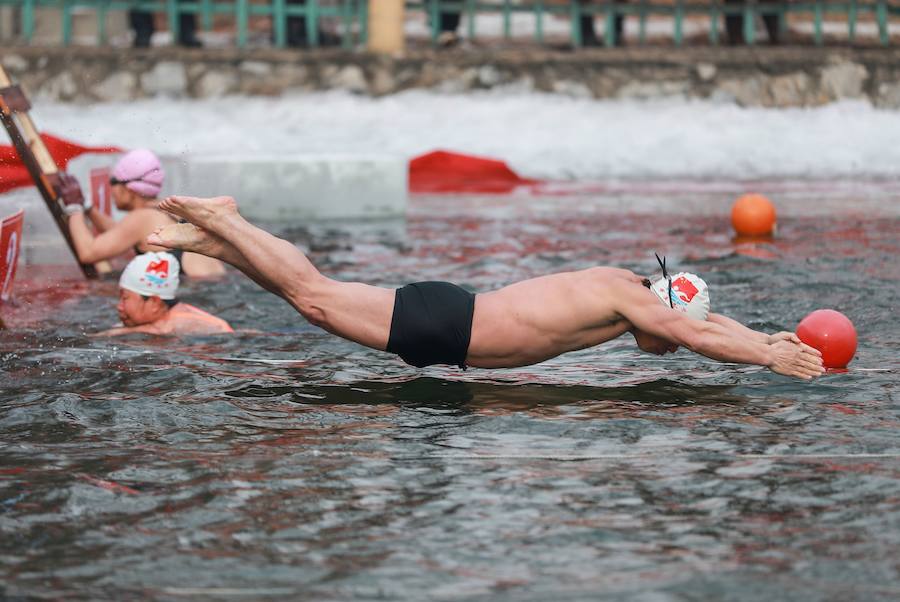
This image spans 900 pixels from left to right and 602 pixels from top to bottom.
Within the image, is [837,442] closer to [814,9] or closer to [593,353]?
[593,353]

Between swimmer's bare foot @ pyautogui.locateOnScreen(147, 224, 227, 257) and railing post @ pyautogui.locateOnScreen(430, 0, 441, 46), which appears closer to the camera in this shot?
swimmer's bare foot @ pyautogui.locateOnScreen(147, 224, 227, 257)

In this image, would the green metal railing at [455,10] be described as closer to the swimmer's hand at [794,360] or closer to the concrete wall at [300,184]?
the concrete wall at [300,184]

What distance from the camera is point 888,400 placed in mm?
7055

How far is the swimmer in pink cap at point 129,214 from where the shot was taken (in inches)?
416

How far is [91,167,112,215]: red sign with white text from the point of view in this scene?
1201cm

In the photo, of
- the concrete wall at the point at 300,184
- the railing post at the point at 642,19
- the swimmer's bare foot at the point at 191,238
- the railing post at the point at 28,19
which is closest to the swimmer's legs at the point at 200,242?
the swimmer's bare foot at the point at 191,238

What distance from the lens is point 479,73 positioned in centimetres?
1919

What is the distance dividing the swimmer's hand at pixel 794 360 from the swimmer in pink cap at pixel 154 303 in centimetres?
373

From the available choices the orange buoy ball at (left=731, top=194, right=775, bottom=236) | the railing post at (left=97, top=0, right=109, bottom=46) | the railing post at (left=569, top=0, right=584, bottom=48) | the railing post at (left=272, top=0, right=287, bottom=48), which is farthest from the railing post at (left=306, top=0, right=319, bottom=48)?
the orange buoy ball at (left=731, top=194, right=775, bottom=236)

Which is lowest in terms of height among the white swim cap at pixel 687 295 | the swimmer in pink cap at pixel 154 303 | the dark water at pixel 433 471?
the dark water at pixel 433 471

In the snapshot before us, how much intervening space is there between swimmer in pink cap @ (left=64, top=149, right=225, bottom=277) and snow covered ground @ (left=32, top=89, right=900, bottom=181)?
702 cm

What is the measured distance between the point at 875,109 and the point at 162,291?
42.4ft

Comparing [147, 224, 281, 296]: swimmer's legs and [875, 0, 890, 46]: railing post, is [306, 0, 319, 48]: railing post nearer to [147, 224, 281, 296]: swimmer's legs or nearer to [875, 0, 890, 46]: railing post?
[875, 0, 890, 46]: railing post

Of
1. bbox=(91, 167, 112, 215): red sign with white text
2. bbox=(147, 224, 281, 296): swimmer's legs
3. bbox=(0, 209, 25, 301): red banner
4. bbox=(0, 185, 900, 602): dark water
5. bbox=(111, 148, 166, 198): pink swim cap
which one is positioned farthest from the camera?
bbox=(91, 167, 112, 215): red sign with white text
